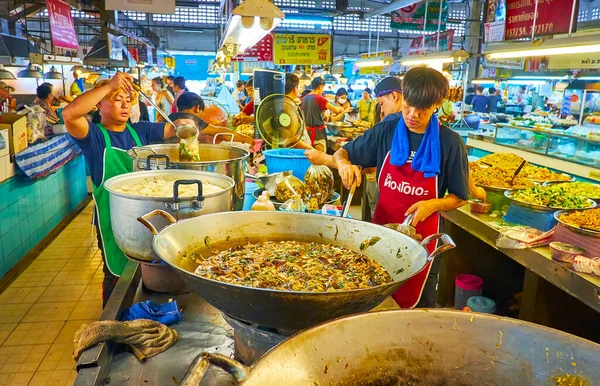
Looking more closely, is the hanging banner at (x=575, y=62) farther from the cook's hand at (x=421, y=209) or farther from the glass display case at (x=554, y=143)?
the cook's hand at (x=421, y=209)

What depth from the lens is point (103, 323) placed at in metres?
1.49

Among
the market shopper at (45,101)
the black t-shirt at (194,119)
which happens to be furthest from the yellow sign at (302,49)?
the black t-shirt at (194,119)

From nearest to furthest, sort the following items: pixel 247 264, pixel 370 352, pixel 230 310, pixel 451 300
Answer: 1. pixel 370 352
2. pixel 230 310
3. pixel 247 264
4. pixel 451 300

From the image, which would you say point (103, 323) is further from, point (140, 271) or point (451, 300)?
point (451, 300)

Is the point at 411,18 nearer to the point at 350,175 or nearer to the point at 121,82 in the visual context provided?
the point at 121,82

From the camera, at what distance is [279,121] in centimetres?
402

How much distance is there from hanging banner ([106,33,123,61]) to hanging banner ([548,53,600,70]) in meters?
10.9

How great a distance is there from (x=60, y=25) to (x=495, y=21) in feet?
22.2

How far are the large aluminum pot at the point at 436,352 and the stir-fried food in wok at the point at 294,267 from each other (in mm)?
402

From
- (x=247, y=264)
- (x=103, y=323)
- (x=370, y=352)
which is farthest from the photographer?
(x=247, y=264)

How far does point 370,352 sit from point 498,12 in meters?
7.35

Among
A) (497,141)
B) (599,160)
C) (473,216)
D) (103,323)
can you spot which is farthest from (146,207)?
(497,141)

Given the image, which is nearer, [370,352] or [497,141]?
[370,352]

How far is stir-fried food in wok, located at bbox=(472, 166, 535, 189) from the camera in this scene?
4.34m
